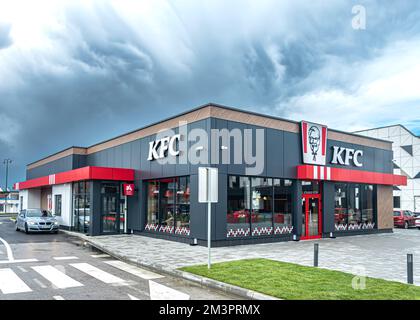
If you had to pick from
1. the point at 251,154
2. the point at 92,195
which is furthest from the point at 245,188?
A: the point at 92,195

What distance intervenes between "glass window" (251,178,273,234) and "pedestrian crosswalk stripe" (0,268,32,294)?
34.5ft

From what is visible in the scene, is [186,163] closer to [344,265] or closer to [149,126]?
[149,126]

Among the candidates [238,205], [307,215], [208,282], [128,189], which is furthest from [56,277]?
[307,215]

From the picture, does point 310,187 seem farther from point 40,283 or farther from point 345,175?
point 40,283

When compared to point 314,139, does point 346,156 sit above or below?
below

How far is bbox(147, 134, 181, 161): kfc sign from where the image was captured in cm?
1842

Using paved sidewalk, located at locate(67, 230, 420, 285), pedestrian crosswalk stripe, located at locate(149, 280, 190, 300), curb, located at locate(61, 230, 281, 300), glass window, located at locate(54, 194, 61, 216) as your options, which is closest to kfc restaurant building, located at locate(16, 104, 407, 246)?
glass window, located at locate(54, 194, 61, 216)

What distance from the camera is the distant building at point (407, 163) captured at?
41250 mm

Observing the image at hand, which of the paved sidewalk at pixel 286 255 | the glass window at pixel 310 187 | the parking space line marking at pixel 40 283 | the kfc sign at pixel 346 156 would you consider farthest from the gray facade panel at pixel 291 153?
the parking space line marking at pixel 40 283

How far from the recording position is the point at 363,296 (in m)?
7.42

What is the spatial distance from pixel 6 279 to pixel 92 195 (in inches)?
476

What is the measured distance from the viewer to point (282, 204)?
19000mm

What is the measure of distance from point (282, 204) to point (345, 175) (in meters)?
4.96

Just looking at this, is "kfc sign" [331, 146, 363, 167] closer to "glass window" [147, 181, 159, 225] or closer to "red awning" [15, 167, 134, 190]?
"glass window" [147, 181, 159, 225]
